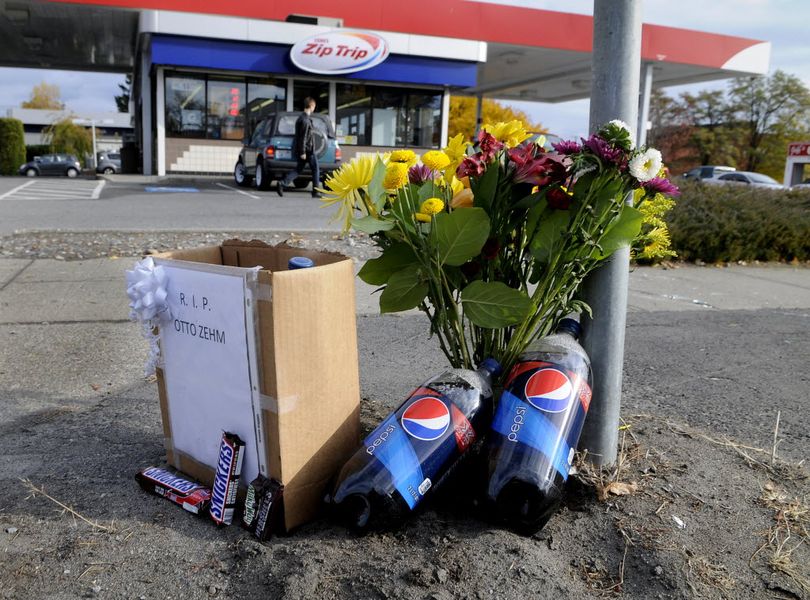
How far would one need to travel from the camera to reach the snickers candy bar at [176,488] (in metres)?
2.27

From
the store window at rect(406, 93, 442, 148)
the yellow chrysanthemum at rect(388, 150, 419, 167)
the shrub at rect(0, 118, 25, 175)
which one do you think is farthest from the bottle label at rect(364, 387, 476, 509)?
the shrub at rect(0, 118, 25, 175)

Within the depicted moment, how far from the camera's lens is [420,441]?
2.14 metres

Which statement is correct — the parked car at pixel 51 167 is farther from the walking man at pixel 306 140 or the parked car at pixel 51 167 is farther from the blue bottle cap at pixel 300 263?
the blue bottle cap at pixel 300 263

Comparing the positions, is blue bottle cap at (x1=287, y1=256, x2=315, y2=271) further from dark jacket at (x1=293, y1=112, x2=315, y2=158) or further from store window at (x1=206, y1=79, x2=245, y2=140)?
store window at (x1=206, y1=79, x2=245, y2=140)

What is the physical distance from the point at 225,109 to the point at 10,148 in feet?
64.2

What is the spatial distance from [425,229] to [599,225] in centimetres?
60

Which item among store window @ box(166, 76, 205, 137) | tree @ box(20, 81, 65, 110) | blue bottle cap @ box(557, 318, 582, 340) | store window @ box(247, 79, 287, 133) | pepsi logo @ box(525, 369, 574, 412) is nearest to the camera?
pepsi logo @ box(525, 369, 574, 412)

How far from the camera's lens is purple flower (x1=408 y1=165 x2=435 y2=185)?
8.16 feet

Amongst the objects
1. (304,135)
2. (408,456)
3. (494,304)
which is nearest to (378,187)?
(494,304)

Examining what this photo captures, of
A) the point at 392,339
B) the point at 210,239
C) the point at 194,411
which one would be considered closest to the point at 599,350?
the point at 194,411

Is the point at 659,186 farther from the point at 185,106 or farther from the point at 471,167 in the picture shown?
the point at 185,106

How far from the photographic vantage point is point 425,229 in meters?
2.41

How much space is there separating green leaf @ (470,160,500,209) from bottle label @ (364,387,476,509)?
2.23 ft

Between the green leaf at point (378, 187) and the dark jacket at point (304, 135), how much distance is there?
11515 mm
